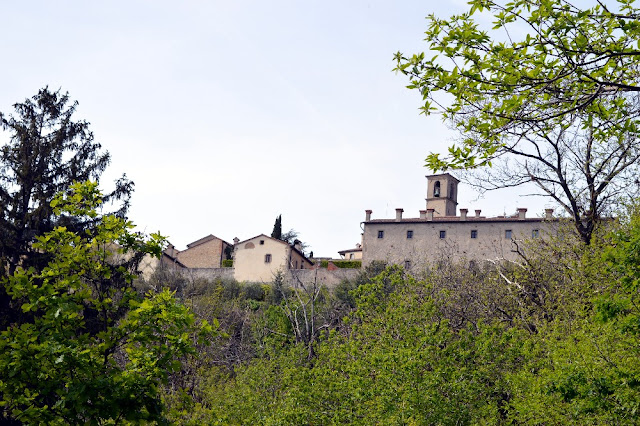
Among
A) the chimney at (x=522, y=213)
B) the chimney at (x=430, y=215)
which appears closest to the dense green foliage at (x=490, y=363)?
the chimney at (x=522, y=213)

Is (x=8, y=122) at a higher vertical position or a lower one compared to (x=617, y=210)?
higher

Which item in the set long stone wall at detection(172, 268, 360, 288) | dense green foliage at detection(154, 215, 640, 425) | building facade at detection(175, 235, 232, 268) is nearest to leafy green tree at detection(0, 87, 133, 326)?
dense green foliage at detection(154, 215, 640, 425)

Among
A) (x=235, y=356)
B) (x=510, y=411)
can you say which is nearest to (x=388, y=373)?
(x=510, y=411)

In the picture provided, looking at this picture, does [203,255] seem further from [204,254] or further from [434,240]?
[434,240]

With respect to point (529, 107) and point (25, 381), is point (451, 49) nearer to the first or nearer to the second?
point (529, 107)

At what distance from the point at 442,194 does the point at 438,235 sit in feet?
31.3

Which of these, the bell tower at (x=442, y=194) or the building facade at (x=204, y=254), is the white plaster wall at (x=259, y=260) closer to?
the building facade at (x=204, y=254)

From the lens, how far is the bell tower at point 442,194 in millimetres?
73125

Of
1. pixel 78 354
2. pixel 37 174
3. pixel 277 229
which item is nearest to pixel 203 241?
pixel 277 229

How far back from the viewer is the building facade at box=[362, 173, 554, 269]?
205 feet

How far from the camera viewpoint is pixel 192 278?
200 ft

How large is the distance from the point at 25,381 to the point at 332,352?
11159 mm

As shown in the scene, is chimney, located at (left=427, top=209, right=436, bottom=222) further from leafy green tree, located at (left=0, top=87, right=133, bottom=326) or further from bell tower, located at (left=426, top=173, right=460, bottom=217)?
leafy green tree, located at (left=0, top=87, right=133, bottom=326)

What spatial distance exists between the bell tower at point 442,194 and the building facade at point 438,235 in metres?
6.30
